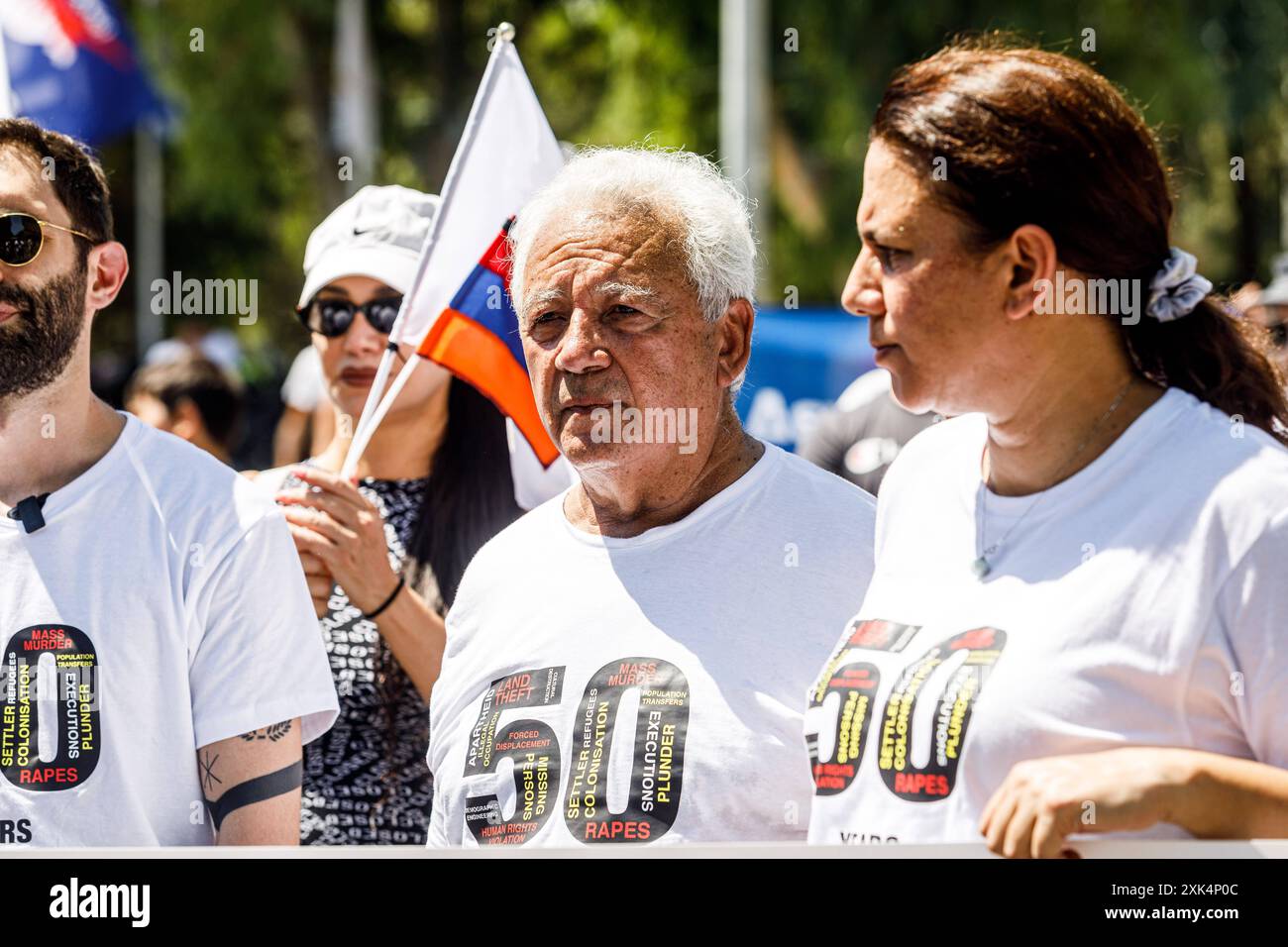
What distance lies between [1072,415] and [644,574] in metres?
0.79

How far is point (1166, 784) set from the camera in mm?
1816

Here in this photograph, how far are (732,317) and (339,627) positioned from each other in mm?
1090

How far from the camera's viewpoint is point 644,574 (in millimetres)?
2658

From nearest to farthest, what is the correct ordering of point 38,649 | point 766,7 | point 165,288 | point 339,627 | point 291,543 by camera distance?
1. point 38,649
2. point 291,543
3. point 339,627
4. point 165,288
5. point 766,7

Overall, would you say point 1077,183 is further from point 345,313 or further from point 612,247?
point 345,313

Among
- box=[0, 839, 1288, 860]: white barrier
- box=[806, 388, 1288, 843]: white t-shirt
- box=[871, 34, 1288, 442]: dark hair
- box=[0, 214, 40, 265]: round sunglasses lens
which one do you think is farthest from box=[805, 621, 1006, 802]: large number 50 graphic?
box=[0, 214, 40, 265]: round sunglasses lens

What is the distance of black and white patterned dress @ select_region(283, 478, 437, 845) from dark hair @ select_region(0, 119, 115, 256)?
2.54 ft

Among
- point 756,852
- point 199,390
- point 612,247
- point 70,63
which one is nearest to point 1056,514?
point 756,852

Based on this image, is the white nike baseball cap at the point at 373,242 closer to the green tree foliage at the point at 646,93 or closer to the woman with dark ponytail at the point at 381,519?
the woman with dark ponytail at the point at 381,519

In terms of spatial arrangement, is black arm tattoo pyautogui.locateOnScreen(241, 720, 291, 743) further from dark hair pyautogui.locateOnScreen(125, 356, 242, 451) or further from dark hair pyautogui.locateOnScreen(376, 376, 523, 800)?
dark hair pyautogui.locateOnScreen(125, 356, 242, 451)

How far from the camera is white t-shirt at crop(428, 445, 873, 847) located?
246 cm
